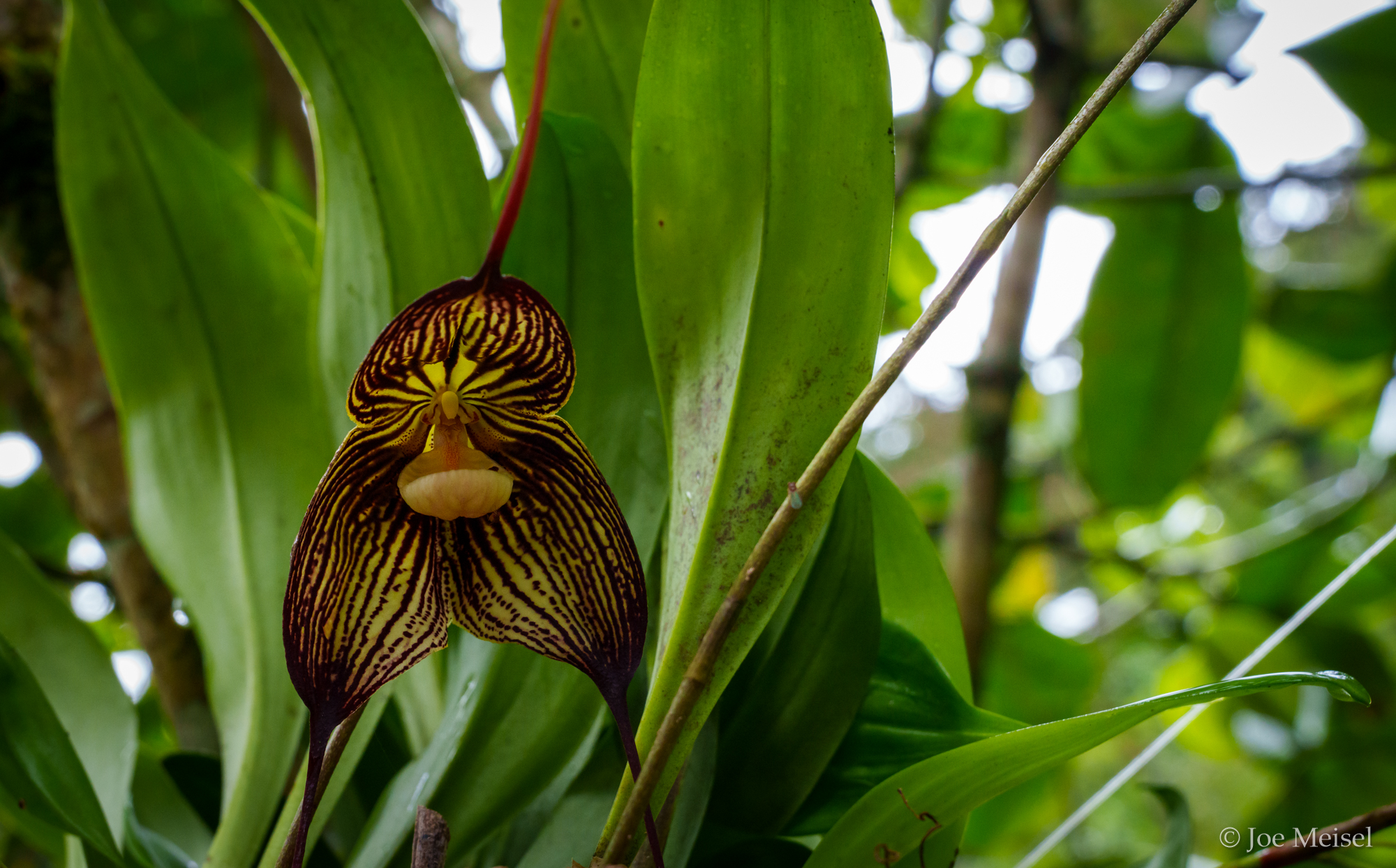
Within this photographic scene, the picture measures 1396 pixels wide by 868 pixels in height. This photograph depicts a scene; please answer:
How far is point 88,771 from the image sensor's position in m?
0.52

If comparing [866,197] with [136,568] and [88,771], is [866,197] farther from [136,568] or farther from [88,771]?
[136,568]

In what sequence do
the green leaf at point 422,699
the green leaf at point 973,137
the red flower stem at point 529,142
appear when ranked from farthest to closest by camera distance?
the green leaf at point 973,137 → the green leaf at point 422,699 → the red flower stem at point 529,142

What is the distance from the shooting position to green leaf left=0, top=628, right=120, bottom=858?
400 mm

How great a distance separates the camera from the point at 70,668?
559 mm

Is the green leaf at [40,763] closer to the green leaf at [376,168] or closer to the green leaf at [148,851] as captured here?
the green leaf at [148,851]

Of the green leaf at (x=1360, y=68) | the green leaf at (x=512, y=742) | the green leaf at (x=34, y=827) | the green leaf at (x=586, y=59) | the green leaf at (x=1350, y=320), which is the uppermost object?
the green leaf at (x=1360, y=68)

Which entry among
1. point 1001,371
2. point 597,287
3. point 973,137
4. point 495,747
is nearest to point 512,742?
point 495,747

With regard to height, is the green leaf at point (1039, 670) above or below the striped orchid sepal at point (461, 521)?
above

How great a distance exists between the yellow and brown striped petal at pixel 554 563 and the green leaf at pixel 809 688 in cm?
12

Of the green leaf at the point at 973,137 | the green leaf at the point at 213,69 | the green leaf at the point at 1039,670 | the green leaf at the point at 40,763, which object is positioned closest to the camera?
the green leaf at the point at 40,763

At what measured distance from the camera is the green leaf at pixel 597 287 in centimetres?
47

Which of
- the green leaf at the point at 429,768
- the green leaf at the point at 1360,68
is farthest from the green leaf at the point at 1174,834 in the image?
the green leaf at the point at 1360,68

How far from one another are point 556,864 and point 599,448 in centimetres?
20

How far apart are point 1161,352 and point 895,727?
0.99 metres
